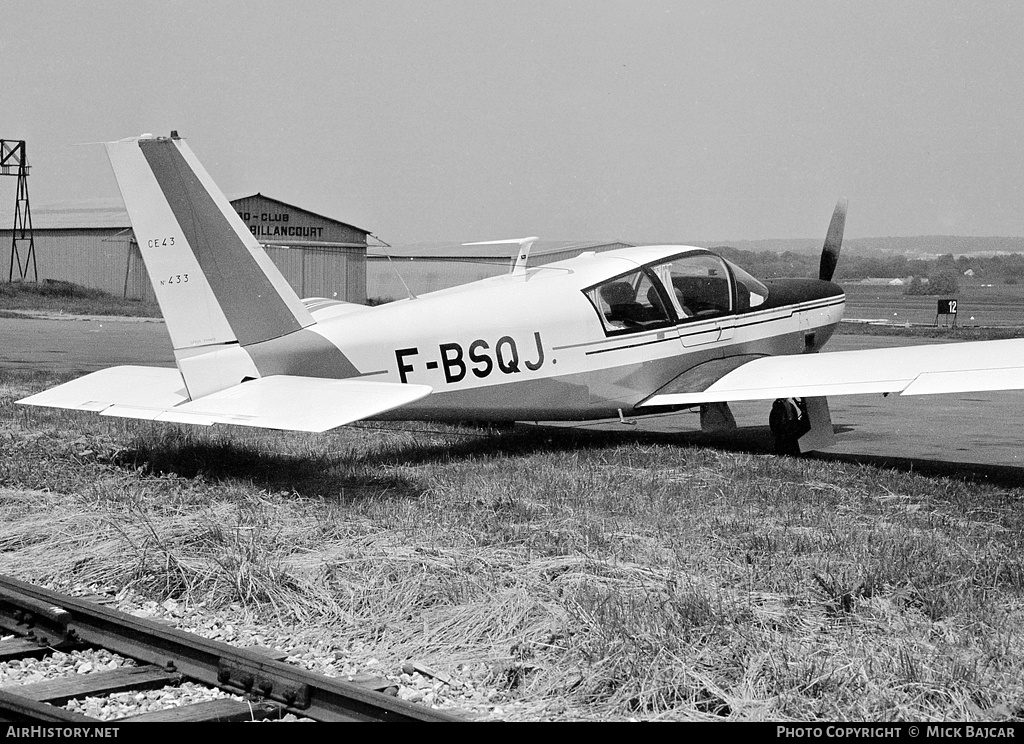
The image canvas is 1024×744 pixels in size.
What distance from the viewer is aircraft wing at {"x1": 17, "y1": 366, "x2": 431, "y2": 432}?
7.94m

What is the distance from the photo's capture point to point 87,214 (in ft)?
194

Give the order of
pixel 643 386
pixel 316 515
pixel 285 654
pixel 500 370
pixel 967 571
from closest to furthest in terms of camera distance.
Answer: pixel 285 654 → pixel 967 571 → pixel 316 515 → pixel 500 370 → pixel 643 386

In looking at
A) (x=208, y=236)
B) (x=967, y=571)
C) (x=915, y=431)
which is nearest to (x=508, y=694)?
(x=967, y=571)

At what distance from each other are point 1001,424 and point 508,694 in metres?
12.4

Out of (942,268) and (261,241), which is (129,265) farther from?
(942,268)

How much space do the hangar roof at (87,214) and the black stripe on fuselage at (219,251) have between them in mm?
44476

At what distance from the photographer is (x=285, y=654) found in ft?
17.7

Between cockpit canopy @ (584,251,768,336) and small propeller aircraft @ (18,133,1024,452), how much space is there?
2cm

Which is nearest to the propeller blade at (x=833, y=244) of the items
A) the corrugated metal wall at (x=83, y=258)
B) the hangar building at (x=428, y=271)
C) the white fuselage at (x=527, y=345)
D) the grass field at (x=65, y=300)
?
the white fuselage at (x=527, y=345)

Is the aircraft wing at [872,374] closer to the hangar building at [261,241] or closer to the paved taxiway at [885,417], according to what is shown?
the paved taxiway at [885,417]

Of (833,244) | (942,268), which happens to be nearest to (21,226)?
(833,244)

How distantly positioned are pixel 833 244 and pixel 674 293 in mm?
4918

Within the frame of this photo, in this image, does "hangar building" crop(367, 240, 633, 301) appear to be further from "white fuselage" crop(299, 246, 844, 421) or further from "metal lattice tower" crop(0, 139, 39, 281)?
"white fuselage" crop(299, 246, 844, 421)
